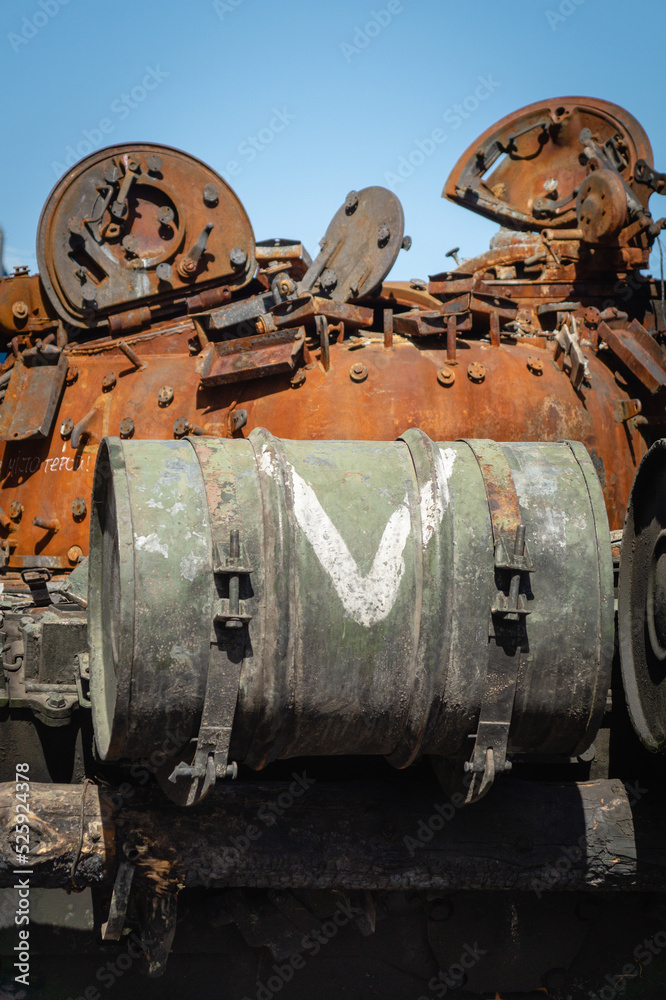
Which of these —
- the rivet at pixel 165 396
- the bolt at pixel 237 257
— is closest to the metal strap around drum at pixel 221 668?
the rivet at pixel 165 396

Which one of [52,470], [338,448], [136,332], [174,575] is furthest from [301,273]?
[174,575]

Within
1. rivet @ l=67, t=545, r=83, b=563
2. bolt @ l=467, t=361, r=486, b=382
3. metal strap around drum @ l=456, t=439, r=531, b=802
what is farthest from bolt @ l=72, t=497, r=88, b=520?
metal strap around drum @ l=456, t=439, r=531, b=802

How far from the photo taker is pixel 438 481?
139 inches

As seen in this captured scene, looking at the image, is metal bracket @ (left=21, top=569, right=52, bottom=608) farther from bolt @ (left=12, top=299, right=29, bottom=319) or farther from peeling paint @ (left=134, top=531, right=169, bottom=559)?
bolt @ (left=12, top=299, right=29, bottom=319)

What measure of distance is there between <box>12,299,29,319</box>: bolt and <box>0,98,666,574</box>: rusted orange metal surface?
29 mm

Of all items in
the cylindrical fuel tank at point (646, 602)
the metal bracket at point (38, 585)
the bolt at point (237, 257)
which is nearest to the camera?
the cylindrical fuel tank at point (646, 602)

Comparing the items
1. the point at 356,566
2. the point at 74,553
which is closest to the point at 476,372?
the point at 356,566

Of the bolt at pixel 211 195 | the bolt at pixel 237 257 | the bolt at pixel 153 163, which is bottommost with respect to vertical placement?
the bolt at pixel 237 257

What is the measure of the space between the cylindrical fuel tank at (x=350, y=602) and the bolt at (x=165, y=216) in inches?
131

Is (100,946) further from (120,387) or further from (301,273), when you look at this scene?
(301,273)

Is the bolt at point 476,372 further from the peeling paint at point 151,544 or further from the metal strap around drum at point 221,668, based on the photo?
the peeling paint at point 151,544

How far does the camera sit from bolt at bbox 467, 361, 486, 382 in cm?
552

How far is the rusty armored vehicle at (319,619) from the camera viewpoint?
3.36m

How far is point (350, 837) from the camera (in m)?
4.00
